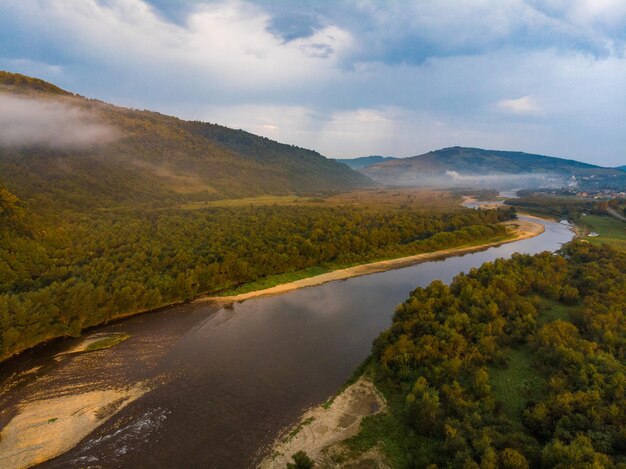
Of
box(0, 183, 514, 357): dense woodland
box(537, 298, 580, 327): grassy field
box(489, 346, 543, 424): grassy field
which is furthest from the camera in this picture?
box(537, 298, 580, 327): grassy field

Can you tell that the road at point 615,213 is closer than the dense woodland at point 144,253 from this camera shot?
No

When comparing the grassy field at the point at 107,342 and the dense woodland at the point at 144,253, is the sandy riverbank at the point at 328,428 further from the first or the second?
the dense woodland at the point at 144,253

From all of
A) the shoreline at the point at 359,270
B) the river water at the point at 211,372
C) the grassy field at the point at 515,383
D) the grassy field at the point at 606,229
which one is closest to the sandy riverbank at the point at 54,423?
the river water at the point at 211,372

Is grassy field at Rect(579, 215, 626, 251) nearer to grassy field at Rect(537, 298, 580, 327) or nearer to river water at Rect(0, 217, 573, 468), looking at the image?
grassy field at Rect(537, 298, 580, 327)

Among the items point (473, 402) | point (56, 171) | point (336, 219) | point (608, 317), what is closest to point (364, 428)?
point (473, 402)

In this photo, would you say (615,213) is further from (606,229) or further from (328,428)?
(328,428)

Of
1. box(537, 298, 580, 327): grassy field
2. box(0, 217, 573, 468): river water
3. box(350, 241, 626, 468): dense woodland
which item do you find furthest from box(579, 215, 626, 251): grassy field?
box(0, 217, 573, 468): river water
